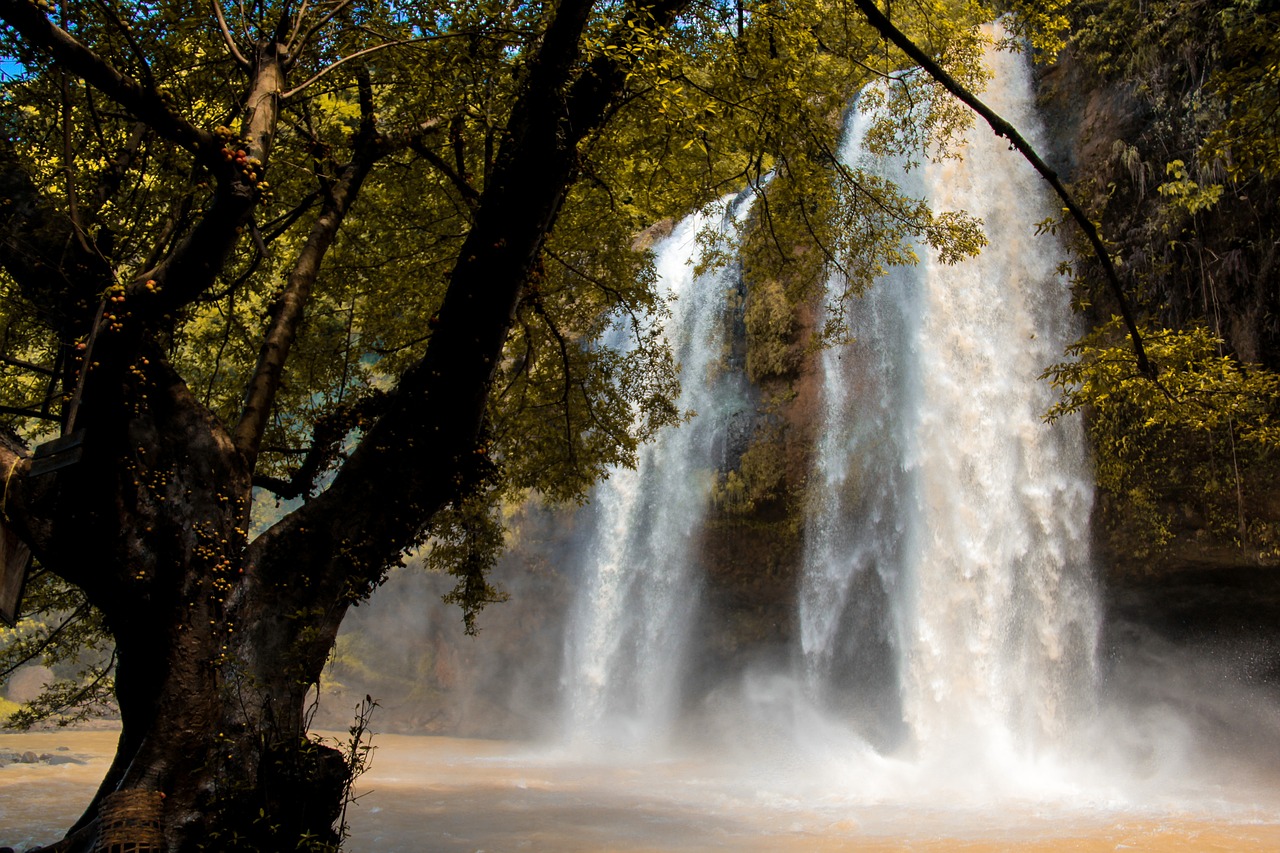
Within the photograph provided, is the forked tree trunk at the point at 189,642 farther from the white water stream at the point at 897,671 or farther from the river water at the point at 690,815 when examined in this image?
the white water stream at the point at 897,671

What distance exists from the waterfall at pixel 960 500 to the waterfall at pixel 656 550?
2441 mm

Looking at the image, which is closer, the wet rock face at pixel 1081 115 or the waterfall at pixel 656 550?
the wet rock face at pixel 1081 115

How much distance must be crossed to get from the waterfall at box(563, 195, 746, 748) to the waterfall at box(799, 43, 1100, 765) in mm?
2441

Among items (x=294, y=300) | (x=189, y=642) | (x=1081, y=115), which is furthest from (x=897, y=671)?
(x=189, y=642)

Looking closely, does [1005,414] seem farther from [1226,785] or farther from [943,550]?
[1226,785]

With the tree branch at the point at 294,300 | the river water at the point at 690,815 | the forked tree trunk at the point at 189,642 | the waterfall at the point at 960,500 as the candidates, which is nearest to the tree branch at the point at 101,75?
the forked tree trunk at the point at 189,642

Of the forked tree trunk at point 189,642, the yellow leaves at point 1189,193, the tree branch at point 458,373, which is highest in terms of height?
the yellow leaves at point 1189,193

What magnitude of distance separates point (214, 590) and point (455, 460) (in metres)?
1.54

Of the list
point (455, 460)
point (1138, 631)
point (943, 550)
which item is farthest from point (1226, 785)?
point (455, 460)

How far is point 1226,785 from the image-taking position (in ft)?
42.2

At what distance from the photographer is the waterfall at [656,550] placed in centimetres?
1812

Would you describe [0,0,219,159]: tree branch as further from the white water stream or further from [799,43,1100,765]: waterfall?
[799,43,1100,765]: waterfall

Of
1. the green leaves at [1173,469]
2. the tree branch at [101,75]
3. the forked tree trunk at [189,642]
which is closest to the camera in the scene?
the tree branch at [101,75]

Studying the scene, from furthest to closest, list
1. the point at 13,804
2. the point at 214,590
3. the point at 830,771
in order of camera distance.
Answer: the point at 830,771, the point at 13,804, the point at 214,590
